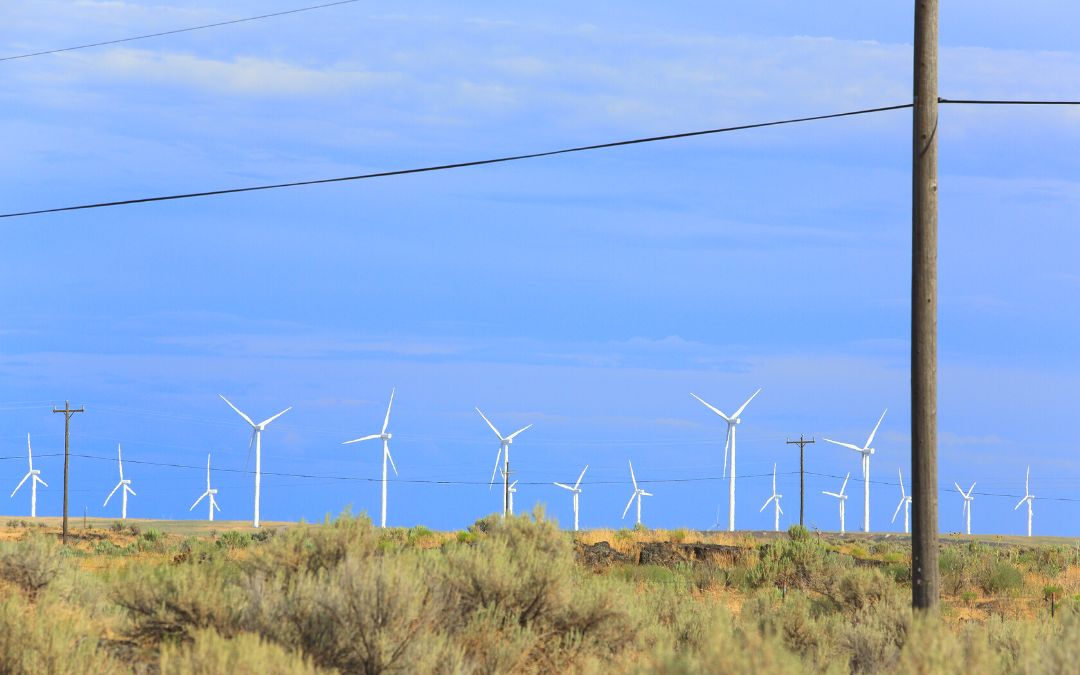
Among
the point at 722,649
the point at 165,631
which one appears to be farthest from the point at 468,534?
the point at 722,649

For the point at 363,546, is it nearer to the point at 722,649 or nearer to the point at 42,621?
the point at 42,621

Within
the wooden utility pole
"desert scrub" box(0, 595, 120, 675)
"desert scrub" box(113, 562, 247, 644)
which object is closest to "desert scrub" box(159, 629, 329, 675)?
"desert scrub" box(0, 595, 120, 675)

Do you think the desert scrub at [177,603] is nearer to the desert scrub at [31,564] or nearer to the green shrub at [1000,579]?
the desert scrub at [31,564]

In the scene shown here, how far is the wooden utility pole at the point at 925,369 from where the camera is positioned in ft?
45.3

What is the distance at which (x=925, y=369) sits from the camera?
13.8m

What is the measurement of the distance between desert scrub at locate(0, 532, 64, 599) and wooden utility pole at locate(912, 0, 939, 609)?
12.1 meters

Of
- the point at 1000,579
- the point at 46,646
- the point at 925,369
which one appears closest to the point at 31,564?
the point at 46,646

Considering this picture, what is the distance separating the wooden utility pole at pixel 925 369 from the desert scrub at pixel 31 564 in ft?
39.7

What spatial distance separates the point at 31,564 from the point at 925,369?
13.0 meters

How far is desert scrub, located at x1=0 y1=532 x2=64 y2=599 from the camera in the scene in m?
16.2

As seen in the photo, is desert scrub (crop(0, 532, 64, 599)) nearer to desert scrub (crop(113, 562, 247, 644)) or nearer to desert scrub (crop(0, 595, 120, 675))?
desert scrub (crop(113, 562, 247, 644))

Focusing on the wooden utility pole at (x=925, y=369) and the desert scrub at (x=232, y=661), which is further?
the wooden utility pole at (x=925, y=369)

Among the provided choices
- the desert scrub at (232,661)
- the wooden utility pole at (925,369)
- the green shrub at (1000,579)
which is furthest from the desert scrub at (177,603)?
the green shrub at (1000,579)

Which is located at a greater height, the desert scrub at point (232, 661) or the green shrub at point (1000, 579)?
the desert scrub at point (232, 661)
